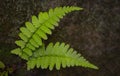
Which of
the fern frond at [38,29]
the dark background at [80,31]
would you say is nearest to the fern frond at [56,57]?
the fern frond at [38,29]

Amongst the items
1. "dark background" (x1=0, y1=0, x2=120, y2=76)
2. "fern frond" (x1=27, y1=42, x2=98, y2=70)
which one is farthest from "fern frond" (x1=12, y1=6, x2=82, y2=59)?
"dark background" (x1=0, y1=0, x2=120, y2=76)

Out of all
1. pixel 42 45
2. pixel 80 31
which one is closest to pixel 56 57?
pixel 42 45

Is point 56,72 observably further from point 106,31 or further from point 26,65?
point 106,31

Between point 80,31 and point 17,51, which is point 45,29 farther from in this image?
point 80,31

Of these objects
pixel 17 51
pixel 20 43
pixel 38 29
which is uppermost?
pixel 38 29

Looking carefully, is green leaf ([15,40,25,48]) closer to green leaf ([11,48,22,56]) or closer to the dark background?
green leaf ([11,48,22,56])

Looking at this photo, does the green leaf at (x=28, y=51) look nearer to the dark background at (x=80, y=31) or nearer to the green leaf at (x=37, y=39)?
the green leaf at (x=37, y=39)

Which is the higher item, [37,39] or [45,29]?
[45,29]
